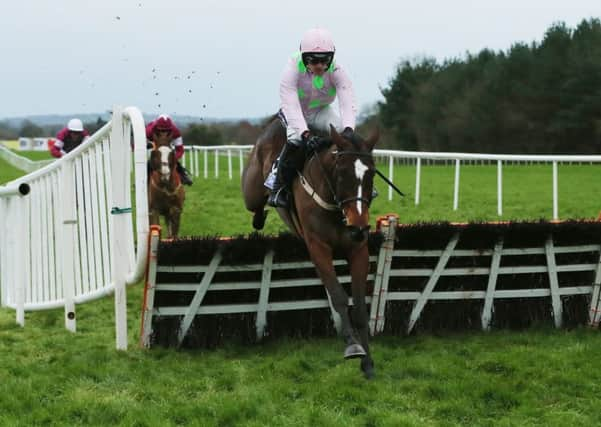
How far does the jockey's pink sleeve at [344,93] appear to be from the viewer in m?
5.81

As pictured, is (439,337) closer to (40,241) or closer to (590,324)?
(590,324)

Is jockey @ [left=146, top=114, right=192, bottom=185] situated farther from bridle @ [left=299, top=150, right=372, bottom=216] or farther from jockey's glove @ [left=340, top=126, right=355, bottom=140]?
jockey's glove @ [left=340, top=126, right=355, bottom=140]

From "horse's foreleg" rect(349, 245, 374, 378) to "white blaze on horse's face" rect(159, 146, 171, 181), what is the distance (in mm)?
5015

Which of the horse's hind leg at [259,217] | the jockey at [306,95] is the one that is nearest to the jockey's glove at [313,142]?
the jockey at [306,95]

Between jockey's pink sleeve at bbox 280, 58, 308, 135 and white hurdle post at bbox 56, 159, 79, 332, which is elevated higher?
jockey's pink sleeve at bbox 280, 58, 308, 135

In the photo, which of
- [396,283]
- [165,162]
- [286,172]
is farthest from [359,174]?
[165,162]

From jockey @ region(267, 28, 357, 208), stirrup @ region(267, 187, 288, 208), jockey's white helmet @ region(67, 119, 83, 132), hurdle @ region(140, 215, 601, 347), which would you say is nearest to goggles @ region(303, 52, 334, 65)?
jockey @ region(267, 28, 357, 208)

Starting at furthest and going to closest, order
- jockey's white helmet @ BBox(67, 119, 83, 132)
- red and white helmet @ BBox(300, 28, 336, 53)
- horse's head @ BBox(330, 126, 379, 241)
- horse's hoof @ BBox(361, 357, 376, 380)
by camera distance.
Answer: jockey's white helmet @ BBox(67, 119, 83, 132) < red and white helmet @ BBox(300, 28, 336, 53) < horse's hoof @ BBox(361, 357, 376, 380) < horse's head @ BBox(330, 126, 379, 241)

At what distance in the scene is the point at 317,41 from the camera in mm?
5691

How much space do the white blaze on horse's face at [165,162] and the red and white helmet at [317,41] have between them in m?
4.54

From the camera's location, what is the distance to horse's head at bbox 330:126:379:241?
488cm

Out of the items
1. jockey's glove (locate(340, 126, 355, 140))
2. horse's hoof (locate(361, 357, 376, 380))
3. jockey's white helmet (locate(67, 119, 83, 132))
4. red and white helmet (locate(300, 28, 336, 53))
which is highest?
red and white helmet (locate(300, 28, 336, 53))

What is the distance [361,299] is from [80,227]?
8.02ft

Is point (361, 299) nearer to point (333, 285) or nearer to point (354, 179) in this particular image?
point (333, 285)
